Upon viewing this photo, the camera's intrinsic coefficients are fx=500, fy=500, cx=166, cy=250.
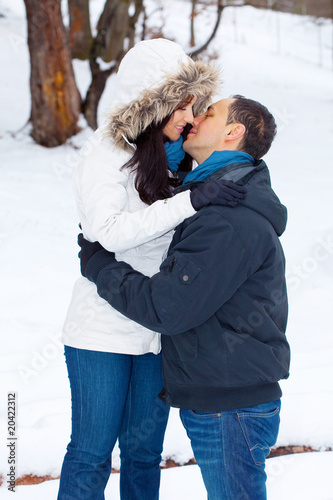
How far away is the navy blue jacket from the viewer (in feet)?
5.31

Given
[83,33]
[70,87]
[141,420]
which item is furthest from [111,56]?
Answer: [141,420]

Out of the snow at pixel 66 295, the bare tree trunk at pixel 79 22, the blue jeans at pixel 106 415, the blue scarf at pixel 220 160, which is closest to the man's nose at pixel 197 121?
the blue scarf at pixel 220 160

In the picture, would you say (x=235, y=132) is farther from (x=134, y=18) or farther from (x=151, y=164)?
(x=134, y=18)

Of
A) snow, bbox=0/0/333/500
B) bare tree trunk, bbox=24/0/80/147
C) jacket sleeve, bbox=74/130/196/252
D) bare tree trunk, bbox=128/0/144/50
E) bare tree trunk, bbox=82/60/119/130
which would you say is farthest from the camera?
bare tree trunk, bbox=128/0/144/50

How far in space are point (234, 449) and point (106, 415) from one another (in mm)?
520

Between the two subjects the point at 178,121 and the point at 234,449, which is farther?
the point at 178,121

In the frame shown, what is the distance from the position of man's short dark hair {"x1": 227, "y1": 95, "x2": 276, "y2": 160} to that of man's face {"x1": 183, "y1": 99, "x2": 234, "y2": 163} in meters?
0.04

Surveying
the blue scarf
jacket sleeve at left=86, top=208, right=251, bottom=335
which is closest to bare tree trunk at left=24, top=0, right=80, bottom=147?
the blue scarf

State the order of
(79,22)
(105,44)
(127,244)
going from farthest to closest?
(79,22), (105,44), (127,244)

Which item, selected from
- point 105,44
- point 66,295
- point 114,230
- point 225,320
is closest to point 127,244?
point 114,230

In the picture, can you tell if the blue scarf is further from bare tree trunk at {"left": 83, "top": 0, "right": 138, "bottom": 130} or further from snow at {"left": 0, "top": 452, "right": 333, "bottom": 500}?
bare tree trunk at {"left": 83, "top": 0, "right": 138, "bottom": 130}

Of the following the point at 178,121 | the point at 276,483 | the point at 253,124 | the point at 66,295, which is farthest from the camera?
the point at 66,295

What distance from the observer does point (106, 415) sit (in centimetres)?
191

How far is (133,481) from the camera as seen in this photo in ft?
6.87
